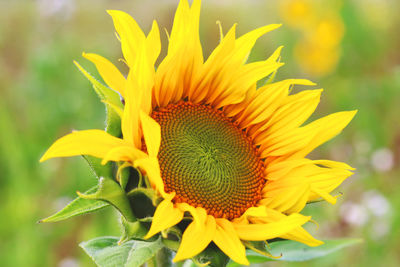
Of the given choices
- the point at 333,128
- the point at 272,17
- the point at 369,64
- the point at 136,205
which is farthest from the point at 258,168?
the point at 272,17

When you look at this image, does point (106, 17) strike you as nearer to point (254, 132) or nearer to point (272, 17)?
point (272, 17)

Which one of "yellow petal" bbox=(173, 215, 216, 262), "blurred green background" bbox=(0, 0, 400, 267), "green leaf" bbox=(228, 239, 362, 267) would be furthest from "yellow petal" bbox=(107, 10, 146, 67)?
"blurred green background" bbox=(0, 0, 400, 267)

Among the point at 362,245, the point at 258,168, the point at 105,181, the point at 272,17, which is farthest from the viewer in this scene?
the point at 272,17

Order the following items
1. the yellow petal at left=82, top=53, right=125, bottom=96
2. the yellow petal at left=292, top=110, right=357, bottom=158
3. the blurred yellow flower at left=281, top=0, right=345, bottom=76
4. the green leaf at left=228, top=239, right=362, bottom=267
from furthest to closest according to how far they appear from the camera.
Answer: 1. the blurred yellow flower at left=281, top=0, right=345, bottom=76
2. the green leaf at left=228, top=239, right=362, bottom=267
3. the yellow petal at left=292, top=110, right=357, bottom=158
4. the yellow petal at left=82, top=53, right=125, bottom=96

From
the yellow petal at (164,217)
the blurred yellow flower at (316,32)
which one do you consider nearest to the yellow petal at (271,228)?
the yellow petal at (164,217)

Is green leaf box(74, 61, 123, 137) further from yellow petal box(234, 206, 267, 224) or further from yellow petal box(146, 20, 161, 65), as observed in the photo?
yellow petal box(234, 206, 267, 224)

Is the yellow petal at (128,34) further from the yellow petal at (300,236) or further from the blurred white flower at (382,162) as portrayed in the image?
the blurred white flower at (382,162)
